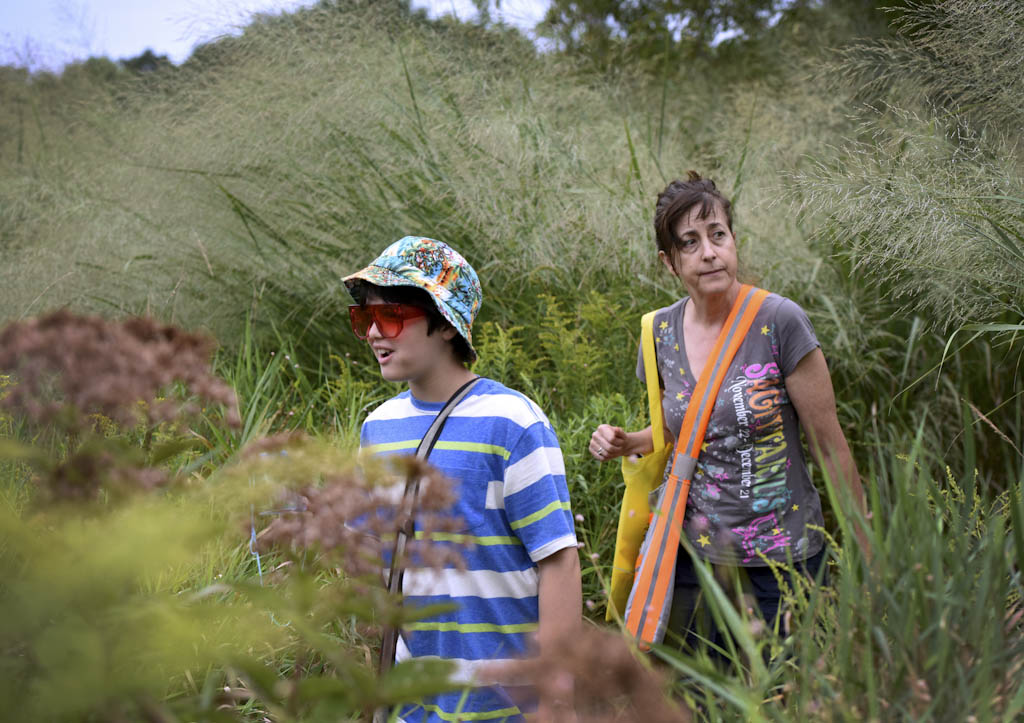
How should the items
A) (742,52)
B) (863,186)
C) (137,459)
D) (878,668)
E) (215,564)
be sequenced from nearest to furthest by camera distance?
(137,459), (878,668), (215,564), (863,186), (742,52)

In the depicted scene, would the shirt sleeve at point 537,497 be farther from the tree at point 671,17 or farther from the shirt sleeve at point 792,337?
the tree at point 671,17

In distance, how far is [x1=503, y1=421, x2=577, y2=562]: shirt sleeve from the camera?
1.64m

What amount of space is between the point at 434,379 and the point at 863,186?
151 cm

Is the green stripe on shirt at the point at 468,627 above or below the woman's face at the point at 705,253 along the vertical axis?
below

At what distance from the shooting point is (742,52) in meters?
10.2

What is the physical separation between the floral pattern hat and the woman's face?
1.94 feet

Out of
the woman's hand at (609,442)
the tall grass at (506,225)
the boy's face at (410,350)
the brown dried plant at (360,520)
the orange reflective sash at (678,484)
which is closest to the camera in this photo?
the brown dried plant at (360,520)

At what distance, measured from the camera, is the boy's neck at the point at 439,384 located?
72.9 inches

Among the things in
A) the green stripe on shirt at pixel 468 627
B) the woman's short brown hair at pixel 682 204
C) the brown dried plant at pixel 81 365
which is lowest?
the green stripe on shirt at pixel 468 627

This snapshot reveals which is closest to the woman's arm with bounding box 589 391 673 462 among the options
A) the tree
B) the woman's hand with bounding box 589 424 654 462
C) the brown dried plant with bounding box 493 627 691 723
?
the woman's hand with bounding box 589 424 654 462

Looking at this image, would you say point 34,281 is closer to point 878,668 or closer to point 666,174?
point 666,174

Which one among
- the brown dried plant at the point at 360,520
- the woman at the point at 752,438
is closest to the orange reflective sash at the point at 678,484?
the woman at the point at 752,438

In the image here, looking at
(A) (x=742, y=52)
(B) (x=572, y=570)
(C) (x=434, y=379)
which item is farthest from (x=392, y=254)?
(A) (x=742, y=52)

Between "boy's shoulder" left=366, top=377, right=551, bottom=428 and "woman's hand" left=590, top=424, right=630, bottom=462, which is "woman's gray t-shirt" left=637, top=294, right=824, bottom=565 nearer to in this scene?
"woman's hand" left=590, top=424, right=630, bottom=462
